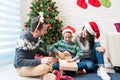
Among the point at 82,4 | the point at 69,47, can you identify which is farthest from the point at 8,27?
the point at 82,4

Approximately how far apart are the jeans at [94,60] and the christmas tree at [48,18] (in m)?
0.70

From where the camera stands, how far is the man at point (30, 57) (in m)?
1.99

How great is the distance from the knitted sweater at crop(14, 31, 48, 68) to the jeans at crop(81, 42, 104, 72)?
988mm

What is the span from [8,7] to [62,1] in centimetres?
105

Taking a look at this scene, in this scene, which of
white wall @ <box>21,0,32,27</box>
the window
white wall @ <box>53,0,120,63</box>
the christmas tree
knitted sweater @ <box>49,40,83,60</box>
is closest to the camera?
knitted sweater @ <box>49,40,83,60</box>

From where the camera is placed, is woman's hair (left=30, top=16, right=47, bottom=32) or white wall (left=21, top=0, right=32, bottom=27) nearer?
woman's hair (left=30, top=16, right=47, bottom=32)

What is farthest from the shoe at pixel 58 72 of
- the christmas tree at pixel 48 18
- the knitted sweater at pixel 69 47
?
the christmas tree at pixel 48 18

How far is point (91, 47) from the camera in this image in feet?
9.36

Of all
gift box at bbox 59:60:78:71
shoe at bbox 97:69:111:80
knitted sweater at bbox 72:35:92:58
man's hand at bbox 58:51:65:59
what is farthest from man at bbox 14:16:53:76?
knitted sweater at bbox 72:35:92:58

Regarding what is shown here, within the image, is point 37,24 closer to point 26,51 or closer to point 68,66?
point 26,51

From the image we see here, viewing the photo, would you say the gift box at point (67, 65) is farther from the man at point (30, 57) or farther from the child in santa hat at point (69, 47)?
the man at point (30, 57)

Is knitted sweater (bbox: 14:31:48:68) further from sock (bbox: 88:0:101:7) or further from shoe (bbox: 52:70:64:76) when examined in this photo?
sock (bbox: 88:0:101:7)

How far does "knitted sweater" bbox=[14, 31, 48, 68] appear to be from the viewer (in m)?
1.98

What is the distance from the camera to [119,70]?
9.20 ft
